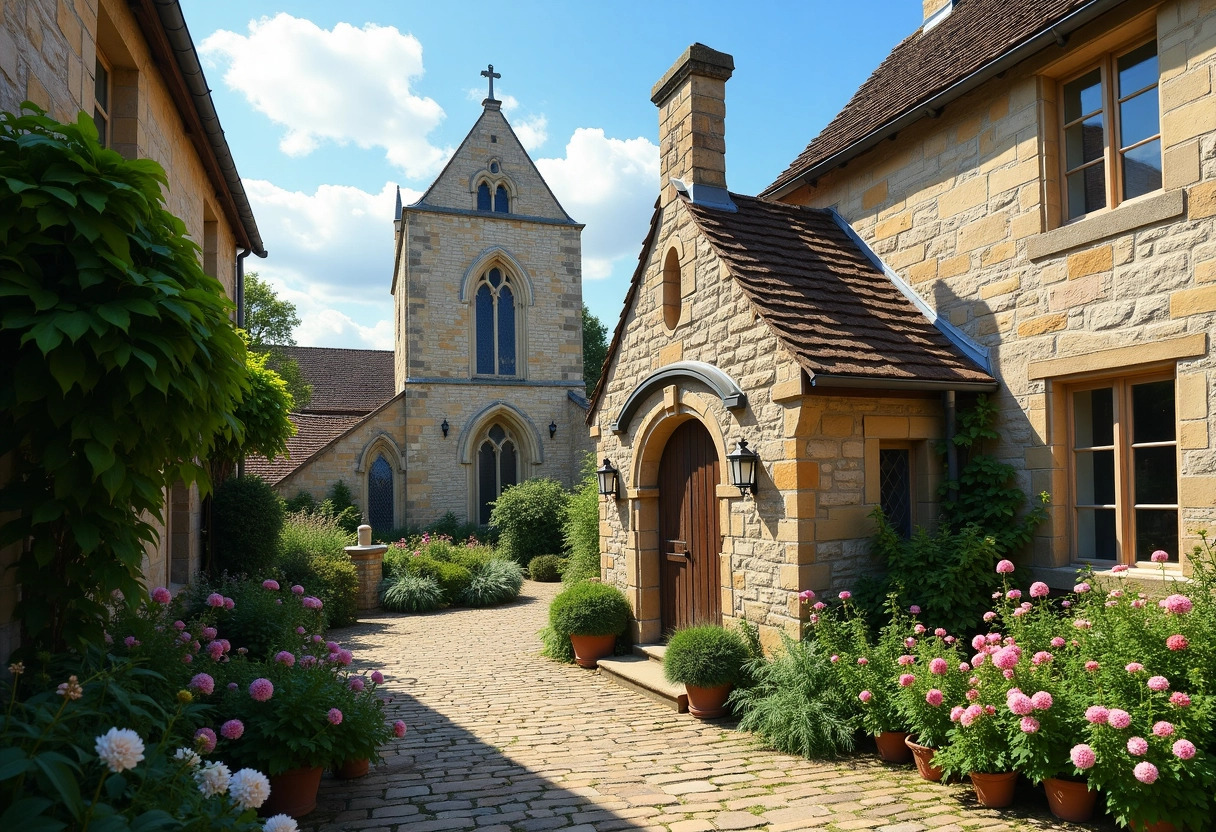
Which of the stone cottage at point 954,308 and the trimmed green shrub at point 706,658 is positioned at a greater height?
the stone cottage at point 954,308

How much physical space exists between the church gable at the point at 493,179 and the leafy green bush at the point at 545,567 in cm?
946

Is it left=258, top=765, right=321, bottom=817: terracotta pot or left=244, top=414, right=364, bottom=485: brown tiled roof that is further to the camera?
left=244, top=414, right=364, bottom=485: brown tiled roof

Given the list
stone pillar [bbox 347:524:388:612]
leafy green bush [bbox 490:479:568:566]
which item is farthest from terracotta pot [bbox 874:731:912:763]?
leafy green bush [bbox 490:479:568:566]

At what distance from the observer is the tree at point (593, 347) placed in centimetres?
3900

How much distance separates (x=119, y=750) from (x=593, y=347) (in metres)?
37.8

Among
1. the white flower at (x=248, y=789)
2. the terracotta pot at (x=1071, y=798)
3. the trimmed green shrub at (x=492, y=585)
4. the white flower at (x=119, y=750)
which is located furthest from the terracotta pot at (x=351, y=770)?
the trimmed green shrub at (x=492, y=585)

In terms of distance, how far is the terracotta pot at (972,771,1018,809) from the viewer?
180 inches

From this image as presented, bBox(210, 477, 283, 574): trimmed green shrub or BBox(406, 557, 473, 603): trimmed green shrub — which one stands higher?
BBox(210, 477, 283, 574): trimmed green shrub

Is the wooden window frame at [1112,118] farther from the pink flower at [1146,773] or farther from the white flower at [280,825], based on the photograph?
the white flower at [280,825]

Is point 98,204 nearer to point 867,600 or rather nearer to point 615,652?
point 867,600

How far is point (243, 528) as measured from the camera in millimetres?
10445

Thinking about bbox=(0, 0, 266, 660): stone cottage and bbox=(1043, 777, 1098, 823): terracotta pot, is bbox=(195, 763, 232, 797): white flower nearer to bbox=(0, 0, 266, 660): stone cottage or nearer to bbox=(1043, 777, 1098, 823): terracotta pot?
bbox=(0, 0, 266, 660): stone cottage

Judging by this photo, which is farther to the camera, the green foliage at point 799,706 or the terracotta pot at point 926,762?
the green foliage at point 799,706

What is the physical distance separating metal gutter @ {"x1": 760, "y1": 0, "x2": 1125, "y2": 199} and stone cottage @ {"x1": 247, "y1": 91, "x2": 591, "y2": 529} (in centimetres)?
1221
